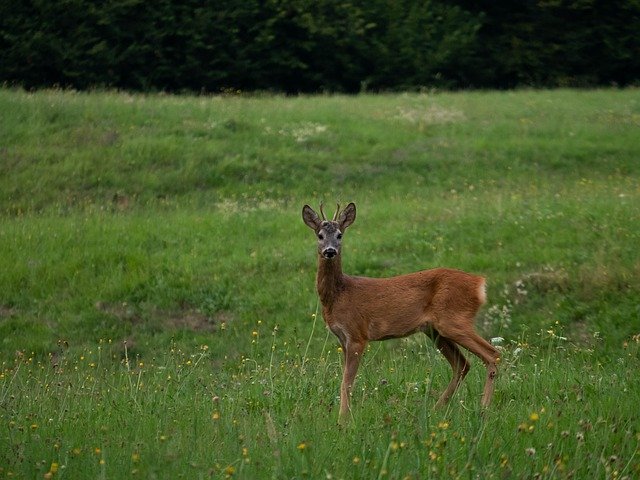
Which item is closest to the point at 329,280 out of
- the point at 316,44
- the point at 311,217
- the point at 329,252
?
the point at 329,252

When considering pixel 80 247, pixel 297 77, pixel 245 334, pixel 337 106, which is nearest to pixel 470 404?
pixel 245 334

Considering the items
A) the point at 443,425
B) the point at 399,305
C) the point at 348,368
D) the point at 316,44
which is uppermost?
the point at 443,425

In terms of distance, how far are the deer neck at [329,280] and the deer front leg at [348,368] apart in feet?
1.45

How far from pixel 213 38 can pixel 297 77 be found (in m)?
3.65

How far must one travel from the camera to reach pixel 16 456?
6.09 m

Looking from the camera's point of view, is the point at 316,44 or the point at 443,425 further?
the point at 316,44

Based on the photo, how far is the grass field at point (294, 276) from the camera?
633cm

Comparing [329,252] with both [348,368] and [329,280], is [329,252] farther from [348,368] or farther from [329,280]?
[348,368]

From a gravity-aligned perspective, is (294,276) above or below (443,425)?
below

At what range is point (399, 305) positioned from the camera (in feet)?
29.7

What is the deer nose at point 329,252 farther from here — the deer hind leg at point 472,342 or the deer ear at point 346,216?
the deer hind leg at point 472,342

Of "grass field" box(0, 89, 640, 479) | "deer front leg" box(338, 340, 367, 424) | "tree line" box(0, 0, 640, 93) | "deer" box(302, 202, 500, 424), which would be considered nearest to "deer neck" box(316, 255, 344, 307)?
"deer" box(302, 202, 500, 424)

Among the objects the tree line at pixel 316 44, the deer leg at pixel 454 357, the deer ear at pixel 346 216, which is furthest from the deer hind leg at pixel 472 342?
the tree line at pixel 316 44

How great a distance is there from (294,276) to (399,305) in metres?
6.81
